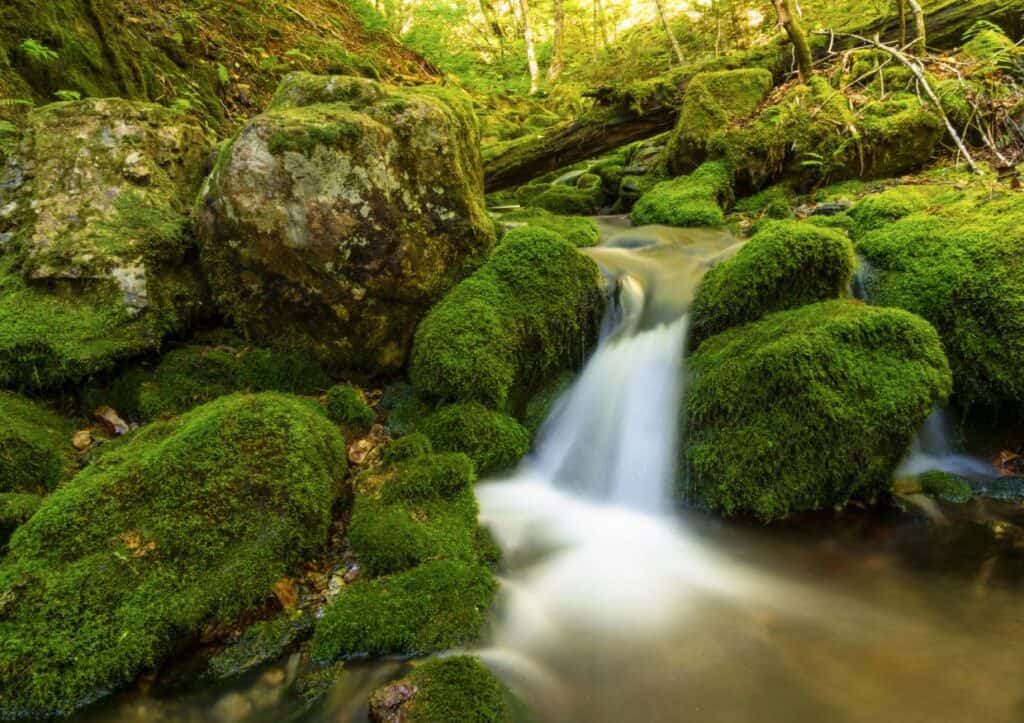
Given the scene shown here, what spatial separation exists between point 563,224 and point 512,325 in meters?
3.24

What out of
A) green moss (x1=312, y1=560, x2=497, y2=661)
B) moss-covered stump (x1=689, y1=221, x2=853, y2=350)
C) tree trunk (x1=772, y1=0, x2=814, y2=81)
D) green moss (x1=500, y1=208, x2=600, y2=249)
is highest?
tree trunk (x1=772, y1=0, x2=814, y2=81)

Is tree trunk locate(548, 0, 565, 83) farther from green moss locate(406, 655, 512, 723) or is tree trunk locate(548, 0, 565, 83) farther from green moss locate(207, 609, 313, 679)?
green moss locate(406, 655, 512, 723)

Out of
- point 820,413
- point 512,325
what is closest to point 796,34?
point 512,325

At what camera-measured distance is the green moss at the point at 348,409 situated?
4172 mm

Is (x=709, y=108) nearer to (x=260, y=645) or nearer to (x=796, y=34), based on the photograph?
(x=796, y=34)

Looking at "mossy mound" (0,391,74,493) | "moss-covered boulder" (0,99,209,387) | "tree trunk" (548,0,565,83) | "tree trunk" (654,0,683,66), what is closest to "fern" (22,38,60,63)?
"moss-covered boulder" (0,99,209,387)

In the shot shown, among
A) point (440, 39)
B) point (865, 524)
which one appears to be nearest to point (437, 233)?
point (865, 524)

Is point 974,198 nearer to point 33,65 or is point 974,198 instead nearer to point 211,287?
point 211,287

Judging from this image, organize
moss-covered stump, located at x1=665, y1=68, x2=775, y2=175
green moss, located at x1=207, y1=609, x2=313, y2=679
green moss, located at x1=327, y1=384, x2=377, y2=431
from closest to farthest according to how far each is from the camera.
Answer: green moss, located at x1=207, y1=609, x2=313, y2=679 → green moss, located at x1=327, y1=384, x2=377, y2=431 → moss-covered stump, located at x1=665, y1=68, x2=775, y2=175

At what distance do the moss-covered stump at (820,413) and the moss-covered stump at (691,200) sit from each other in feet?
12.2

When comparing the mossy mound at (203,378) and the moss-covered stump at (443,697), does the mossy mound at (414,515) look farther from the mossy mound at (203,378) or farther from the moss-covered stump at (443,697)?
the mossy mound at (203,378)

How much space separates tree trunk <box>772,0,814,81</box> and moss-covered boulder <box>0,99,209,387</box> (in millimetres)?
8338

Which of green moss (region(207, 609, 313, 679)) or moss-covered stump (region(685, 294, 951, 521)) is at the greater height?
moss-covered stump (region(685, 294, 951, 521))

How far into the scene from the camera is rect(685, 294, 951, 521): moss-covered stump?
3.49m
